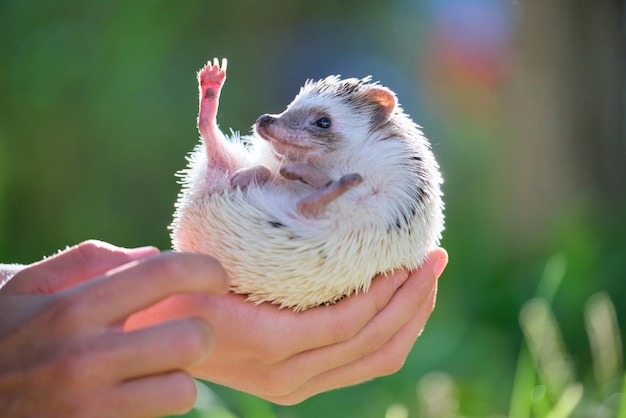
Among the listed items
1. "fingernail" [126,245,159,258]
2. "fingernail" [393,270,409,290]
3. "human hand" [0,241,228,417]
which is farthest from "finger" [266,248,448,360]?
"human hand" [0,241,228,417]

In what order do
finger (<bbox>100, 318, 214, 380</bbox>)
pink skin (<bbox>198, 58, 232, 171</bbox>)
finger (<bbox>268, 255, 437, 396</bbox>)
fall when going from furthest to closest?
pink skin (<bbox>198, 58, 232, 171</bbox>) < finger (<bbox>268, 255, 437, 396</bbox>) < finger (<bbox>100, 318, 214, 380</bbox>)

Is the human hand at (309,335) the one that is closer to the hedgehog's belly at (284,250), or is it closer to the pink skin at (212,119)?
the hedgehog's belly at (284,250)

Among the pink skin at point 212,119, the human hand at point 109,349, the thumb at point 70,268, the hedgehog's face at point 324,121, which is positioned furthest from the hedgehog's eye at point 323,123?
the human hand at point 109,349

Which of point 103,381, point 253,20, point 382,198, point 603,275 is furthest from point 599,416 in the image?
point 253,20

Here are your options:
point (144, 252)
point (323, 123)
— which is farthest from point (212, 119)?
point (144, 252)

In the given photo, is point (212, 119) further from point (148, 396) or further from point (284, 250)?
point (148, 396)

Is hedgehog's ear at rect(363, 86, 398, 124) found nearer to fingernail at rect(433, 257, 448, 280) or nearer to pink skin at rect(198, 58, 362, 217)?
pink skin at rect(198, 58, 362, 217)
